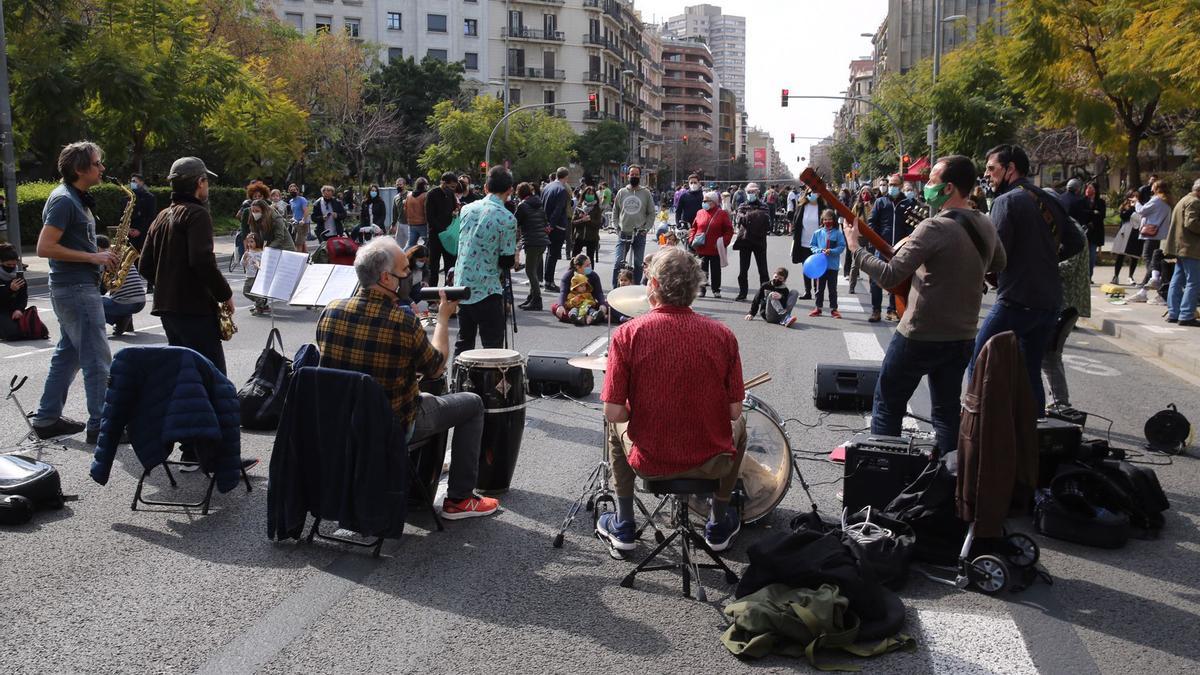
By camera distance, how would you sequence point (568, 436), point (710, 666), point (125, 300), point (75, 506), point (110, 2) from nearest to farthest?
point (710, 666)
point (75, 506)
point (568, 436)
point (125, 300)
point (110, 2)

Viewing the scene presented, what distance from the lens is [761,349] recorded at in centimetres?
1194

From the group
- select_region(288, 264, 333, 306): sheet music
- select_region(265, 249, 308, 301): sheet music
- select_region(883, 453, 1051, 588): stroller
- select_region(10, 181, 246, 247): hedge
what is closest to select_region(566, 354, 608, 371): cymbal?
select_region(883, 453, 1051, 588): stroller

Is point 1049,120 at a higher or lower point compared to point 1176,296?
higher

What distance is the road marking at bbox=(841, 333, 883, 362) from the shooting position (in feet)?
37.9

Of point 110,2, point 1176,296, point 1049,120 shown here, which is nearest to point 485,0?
point 110,2

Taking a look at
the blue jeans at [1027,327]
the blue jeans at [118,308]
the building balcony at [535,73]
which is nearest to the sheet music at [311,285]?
the blue jeans at [118,308]

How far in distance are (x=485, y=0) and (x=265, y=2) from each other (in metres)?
25.4

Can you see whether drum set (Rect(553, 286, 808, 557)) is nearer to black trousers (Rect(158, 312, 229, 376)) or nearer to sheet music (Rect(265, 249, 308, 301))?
black trousers (Rect(158, 312, 229, 376))

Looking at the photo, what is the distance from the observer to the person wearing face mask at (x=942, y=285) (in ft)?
18.6

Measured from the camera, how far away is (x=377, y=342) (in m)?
5.15

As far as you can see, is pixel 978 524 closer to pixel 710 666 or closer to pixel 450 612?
pixel 710 666

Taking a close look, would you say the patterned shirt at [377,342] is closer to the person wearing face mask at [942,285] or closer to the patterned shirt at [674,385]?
the patterned shirt at [674,385]

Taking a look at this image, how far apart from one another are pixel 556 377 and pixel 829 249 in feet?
22.9

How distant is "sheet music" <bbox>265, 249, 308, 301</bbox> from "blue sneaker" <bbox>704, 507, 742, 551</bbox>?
5763 millimetres
